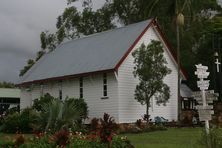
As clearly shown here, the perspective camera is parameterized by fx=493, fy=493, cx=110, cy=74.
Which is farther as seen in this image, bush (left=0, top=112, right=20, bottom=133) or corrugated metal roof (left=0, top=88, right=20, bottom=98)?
corrugated metal roof (left=0, top=88, right=20, bottom=98)

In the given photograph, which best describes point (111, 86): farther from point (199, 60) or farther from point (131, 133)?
point (199, 60)

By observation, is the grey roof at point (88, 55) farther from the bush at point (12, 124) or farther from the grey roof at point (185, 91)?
the grey roof at point (185, 91)

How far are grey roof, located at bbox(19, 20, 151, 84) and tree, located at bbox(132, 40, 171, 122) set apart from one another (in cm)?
142

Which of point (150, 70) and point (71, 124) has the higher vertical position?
point (150, 70)

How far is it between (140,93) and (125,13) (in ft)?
77.6

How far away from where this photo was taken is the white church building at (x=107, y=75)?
33656 millimetres

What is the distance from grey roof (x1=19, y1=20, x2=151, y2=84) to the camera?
34781 mm

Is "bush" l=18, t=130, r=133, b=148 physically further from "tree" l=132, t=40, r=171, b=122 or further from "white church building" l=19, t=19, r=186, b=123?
"white church building" l=19, t=19, r=186, b=123

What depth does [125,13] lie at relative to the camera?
55312 mm

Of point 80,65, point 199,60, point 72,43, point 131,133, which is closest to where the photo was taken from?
point 131,133

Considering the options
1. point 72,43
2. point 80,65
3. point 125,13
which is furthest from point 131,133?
point 125,13

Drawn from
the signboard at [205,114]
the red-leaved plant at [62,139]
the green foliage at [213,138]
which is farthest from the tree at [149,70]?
the green foliage at [213,138]

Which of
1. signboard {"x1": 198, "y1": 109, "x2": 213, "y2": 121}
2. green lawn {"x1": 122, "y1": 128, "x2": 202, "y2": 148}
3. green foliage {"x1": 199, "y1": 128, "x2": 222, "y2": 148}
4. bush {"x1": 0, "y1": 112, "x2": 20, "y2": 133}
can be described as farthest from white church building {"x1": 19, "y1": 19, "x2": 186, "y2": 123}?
green foliage {"x1": 199, "y1": 128, "x2": 222, "y2": 148}

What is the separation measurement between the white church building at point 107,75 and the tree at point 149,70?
3.23ft
